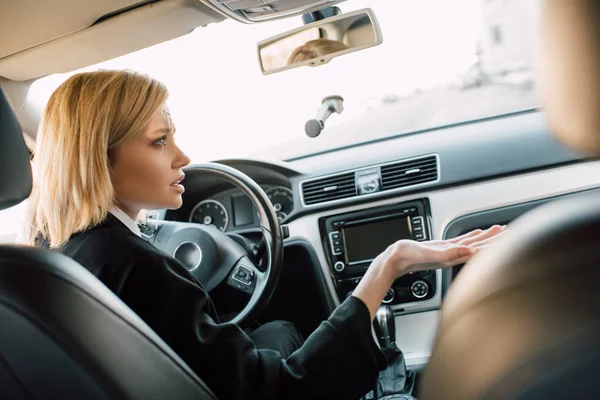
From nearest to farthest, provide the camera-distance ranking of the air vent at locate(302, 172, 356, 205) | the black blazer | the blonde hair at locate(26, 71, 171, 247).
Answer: the black blazer < the blonde hair at locate(26, 71, 171, 247) < the air vent at locate(302, 172, 356, 205)

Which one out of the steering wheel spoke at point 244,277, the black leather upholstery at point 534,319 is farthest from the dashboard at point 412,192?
the black leather upholstery at point 534,319

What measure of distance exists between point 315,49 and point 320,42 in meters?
0.03

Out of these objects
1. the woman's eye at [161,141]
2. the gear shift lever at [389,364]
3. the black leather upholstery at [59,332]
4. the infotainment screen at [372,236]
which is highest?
the woman's eye at [161,141]

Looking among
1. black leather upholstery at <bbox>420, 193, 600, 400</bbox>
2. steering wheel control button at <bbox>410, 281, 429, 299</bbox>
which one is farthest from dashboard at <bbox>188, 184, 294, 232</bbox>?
black leather upholstery at <bbox>420, 193, 600, 400</bbox>

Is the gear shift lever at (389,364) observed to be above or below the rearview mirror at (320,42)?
below

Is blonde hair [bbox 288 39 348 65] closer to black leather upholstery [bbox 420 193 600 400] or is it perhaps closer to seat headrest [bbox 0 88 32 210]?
seat headrest [bbox 0 88 32 210]

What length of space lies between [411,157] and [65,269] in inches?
79.2

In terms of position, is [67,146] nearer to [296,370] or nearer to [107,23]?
[296,370]

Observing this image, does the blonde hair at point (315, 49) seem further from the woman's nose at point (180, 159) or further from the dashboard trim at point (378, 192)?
the woman's nose at point (180, 159)

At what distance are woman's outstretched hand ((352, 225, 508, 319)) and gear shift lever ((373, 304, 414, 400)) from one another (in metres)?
0.87

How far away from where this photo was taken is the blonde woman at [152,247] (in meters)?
1.58

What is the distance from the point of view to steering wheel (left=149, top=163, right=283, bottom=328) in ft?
8.48

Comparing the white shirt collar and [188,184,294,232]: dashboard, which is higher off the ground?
the white shirt collar

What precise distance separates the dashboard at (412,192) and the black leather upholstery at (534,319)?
191cm
